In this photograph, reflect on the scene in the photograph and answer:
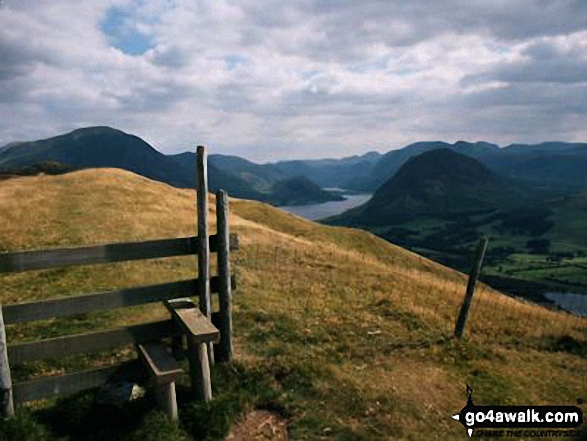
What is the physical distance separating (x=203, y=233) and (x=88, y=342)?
315cm

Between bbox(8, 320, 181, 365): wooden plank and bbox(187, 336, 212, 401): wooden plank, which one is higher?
bbox(8, 320, 181, 365): wooden plank

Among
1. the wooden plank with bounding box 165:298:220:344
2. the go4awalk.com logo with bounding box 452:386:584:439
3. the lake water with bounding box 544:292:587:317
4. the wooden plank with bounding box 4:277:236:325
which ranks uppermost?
the wooden plank with bounding box 4:277:236:325

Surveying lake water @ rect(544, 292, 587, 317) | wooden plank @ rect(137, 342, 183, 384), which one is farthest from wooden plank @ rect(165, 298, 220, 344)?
lake water @ rect(544, 292, 587, 317)

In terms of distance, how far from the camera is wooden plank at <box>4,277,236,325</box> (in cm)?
916

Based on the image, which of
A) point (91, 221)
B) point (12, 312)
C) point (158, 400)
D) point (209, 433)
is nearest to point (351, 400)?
point (209, 433)

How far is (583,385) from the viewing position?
13766 millimetres

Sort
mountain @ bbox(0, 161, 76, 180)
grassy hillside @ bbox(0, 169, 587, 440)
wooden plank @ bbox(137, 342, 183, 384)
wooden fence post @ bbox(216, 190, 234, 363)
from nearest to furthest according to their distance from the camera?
wooden plank @ bbox(137, 342, 183, 384) < grassy hillside @ bbox(0, 169, 587, 440) < wooden fence post @ bbox(216, 190, 234, 363) < mountain @ bbox(0, 161, 76, 180)

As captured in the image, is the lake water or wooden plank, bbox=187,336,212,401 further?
the lake water

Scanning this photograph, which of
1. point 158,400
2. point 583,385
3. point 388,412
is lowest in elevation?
point 583,385

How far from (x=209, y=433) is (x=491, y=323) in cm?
1335

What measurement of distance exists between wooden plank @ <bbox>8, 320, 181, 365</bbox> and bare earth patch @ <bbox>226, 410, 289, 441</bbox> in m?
2.31

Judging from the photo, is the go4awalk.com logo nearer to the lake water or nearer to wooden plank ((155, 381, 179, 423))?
wooden plank ((155, 381, 179, 423))

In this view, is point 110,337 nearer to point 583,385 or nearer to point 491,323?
point 583,385

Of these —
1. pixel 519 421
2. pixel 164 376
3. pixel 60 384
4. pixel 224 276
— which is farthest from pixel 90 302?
pixel 519 421
